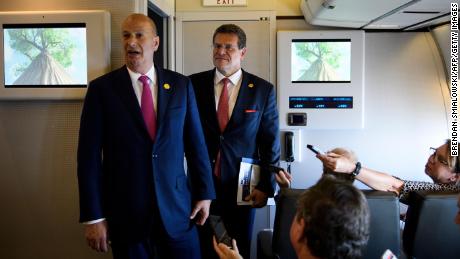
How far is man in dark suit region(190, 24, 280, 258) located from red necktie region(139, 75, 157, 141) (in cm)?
57

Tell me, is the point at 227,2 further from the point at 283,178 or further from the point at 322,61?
the point at 283,178

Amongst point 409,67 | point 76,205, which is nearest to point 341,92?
point 409,67

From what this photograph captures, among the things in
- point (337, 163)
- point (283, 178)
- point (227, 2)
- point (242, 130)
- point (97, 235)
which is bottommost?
point (97, 235)

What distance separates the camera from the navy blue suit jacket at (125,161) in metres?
2.12

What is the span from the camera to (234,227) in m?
2.78

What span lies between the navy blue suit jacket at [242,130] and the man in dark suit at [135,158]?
42cm

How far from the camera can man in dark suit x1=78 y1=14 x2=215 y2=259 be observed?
83.9 inches

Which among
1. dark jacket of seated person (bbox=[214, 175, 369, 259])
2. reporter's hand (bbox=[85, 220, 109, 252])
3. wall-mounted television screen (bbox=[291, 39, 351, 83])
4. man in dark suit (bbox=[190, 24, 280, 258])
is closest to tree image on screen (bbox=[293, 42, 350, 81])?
wall-mounted television screen (bbox=[291, 39, 351, 83])

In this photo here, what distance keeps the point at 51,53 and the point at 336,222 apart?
82.5 inches

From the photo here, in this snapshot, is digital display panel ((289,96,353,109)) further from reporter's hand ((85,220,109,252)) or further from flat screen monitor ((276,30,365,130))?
reporter's hand ((85,220,109,252))

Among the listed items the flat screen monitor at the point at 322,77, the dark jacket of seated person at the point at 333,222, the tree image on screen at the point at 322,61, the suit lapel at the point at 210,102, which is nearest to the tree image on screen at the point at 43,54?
the suit lapel at the point at 210,102

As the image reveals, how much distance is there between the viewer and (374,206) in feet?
6.12

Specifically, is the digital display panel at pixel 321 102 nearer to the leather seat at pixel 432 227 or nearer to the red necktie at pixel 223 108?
the red necktie at pixel 223 108

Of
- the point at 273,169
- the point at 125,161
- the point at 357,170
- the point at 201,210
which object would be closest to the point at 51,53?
the point at 125,161
